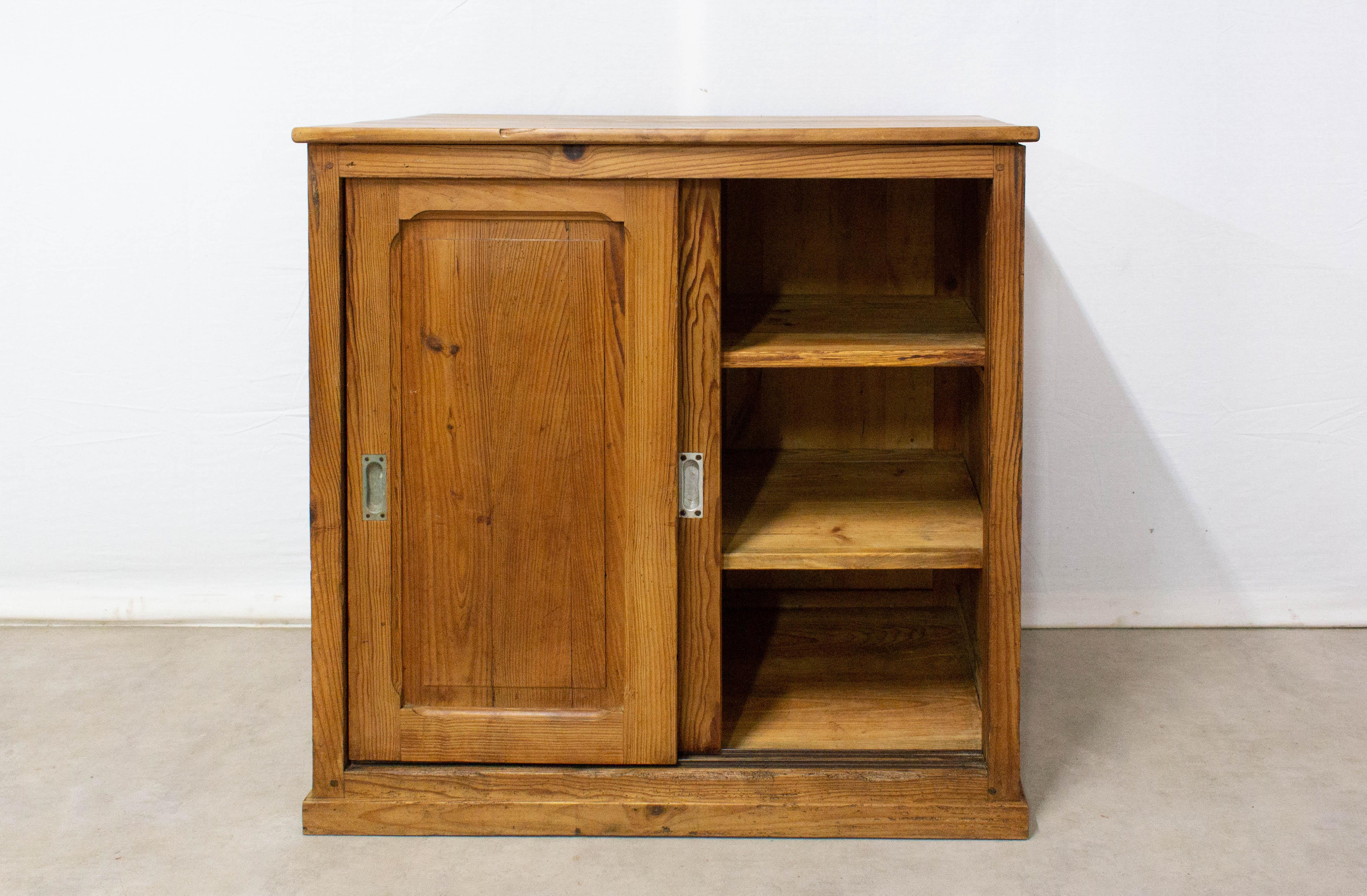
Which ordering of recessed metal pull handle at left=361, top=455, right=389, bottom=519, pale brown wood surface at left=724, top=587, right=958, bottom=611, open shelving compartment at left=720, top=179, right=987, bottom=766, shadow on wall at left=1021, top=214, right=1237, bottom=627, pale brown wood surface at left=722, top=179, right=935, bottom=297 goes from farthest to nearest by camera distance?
shadow on wall at left=1021, top=214, right=1237, bottom=627 → pale brown wood surface at left=724, top=587, right=958, bottom=611 → pale brown wood surface at left=722, top=179, right=935, bottom=297 → open shelving compartment at left=720, top=179, right=987, bottom=766 → recessed metal pull handle at left=361, top=455, right=389, bottom=519

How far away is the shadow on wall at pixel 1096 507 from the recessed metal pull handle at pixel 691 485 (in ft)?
3.83

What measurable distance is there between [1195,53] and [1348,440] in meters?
0.94

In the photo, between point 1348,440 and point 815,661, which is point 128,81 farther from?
point 1348,440

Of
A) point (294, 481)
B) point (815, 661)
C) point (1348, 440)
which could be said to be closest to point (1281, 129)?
point (1348, 440)

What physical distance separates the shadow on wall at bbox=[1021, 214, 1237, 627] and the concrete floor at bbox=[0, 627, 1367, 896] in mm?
202

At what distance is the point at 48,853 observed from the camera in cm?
178

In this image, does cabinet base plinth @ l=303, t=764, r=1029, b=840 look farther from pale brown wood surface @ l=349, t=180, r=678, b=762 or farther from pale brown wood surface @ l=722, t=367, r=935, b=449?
pale brown wood surface @ l=722, t=367, r=935, b=449

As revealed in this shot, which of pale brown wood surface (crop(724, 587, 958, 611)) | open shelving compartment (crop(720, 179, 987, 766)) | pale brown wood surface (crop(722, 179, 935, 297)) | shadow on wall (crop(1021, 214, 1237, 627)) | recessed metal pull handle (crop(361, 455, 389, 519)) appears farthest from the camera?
shadow on wall (crop(1021, 214, 1237, 627))

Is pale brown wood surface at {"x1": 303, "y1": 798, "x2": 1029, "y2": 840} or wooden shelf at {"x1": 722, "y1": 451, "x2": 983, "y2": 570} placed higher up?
wooden shelf at {"x1": 722, "y1": 451, "x2": 983, "y2": 570}

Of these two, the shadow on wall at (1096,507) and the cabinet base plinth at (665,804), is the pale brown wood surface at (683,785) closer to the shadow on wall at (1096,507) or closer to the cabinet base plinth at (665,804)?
the cabinet base plinth at (665,804)

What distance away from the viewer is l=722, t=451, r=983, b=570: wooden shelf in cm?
184

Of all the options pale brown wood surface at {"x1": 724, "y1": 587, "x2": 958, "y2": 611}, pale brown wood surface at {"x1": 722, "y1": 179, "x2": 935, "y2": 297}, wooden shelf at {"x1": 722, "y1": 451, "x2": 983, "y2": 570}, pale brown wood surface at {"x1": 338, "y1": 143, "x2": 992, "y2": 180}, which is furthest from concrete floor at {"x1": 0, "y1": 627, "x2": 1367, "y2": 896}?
pale brown wood surface at {"x1": 338, "y1": 143, "x2": 992, "y2": 180}

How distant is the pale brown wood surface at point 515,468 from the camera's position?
1.74 metres

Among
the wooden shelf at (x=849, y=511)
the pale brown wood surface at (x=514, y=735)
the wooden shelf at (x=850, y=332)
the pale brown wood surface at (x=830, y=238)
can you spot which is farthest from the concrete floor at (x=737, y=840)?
the pale brown wood surface at (x=830, y=238)
